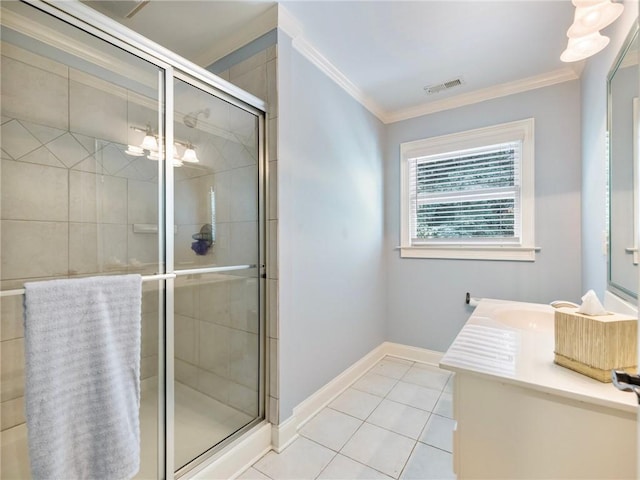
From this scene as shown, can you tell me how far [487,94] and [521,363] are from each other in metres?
2.36

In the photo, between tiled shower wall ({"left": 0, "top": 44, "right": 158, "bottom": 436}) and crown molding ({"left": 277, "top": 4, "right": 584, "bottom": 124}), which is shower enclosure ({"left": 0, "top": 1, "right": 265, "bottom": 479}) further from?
crown molding ({"left": 277, "top": 4, "right": 584, "bottom": 124})

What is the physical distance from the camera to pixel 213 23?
1694 mm

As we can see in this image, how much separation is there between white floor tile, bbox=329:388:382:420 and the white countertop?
112 centimetres

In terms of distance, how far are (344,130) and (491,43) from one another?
111cm

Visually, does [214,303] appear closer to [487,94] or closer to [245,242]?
[245,242]

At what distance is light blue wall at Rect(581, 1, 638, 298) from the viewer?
137cm

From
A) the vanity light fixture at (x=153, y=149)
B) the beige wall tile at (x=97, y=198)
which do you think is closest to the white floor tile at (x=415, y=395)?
the vanity light fixture at (x=153, y=149)

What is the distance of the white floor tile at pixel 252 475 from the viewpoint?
1448 mm

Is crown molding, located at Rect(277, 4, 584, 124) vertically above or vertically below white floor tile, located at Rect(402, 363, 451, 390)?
above

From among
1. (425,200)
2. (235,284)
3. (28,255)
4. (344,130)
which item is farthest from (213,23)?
(425,200)

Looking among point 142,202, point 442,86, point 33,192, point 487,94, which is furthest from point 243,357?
point 487,94

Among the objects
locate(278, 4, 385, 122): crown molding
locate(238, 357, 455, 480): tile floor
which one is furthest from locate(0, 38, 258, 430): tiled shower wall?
locate(278, 4, 385, 122): crown molding

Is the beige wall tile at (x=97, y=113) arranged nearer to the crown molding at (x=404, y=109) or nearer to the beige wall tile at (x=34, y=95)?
the beige wall tile at (x=34, y=95)

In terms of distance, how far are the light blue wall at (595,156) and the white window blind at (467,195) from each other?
45 centimetres
